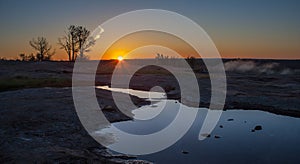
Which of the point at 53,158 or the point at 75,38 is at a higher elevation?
the point at 75,38

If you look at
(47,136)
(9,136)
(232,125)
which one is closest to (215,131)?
(232,125)

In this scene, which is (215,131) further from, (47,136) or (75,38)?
(75,38)

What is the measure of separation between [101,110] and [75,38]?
6730 cm

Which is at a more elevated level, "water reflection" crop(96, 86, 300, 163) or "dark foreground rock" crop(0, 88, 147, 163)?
"dark foreground rock" crop(0, 88, 147, 163)

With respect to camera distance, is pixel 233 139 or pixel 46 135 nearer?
pixel 46 135

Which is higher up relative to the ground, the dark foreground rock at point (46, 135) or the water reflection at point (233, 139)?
the dark foreground rock at point (46, 135)

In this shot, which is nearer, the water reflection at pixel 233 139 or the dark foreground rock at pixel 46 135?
the dark foreground rock at pixel 46 135

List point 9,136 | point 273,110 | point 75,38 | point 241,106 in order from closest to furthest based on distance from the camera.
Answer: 1. point 9,136
2. point 273,110
3. point 241,106
4. point 75,38

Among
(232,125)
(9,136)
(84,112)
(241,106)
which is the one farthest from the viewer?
(241,106)

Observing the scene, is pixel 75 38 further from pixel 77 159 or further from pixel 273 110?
pixel 77 159

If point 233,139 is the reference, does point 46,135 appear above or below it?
above

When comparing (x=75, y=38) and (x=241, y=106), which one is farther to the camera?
(x=75, y=38)

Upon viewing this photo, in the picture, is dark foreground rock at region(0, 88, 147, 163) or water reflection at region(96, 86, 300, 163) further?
water reflection at region(96, 86, 300, 163)

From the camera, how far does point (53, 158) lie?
966 cm
